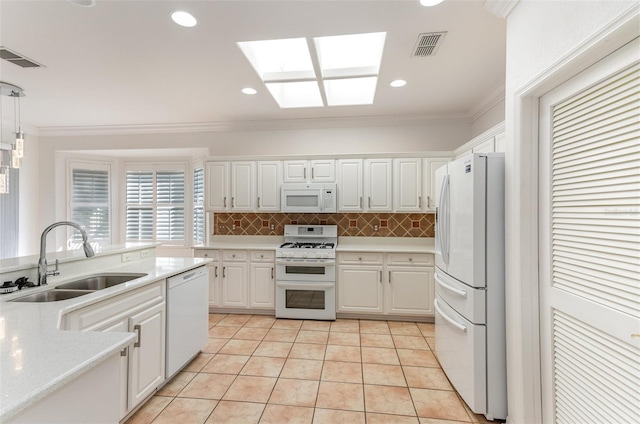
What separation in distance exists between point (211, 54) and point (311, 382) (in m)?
2.84

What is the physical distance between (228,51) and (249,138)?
6.59 ft

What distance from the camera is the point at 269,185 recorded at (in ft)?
13.5

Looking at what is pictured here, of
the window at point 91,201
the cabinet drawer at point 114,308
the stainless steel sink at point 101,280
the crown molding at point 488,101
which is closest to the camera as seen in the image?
the cabinet drawer at point 114,308

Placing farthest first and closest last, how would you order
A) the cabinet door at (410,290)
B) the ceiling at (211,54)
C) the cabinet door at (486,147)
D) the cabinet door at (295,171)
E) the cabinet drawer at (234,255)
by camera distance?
the cabinet door at (295,171)
the cabinet drawer at (234,255)
the cabinet door at (410,290)
the cabinet door at (486,147)
the ceiling at (211,54)

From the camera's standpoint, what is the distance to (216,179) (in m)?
4.20

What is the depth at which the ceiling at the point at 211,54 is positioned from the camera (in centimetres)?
198

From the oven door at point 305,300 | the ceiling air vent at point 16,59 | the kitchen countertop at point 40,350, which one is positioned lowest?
the oven door at point 305,300

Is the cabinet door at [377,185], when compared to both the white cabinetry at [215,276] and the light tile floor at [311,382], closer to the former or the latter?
the light tile floor at [311,382]

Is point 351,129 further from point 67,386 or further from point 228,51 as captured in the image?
point 67,386

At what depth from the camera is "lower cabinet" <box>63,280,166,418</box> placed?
1644 mm

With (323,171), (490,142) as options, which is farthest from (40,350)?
(323,171)

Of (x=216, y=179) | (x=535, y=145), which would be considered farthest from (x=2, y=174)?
(x=535, y=145)

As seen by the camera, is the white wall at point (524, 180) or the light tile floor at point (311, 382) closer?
the white wall at point (524, 180)

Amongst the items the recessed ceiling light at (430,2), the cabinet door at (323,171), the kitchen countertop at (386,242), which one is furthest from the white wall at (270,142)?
the recessed ceiling light at (430,2)
